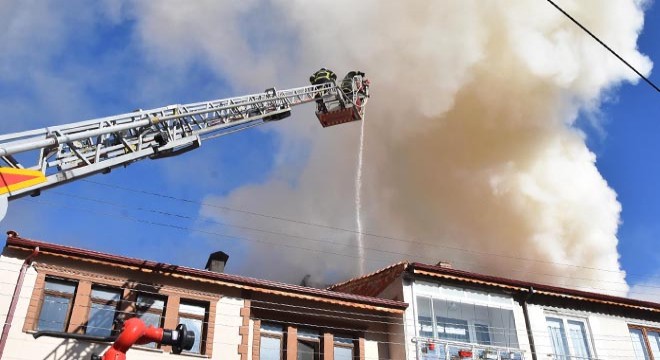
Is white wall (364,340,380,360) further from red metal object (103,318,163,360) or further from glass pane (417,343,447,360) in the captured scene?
red metal object (103,318,163,360)

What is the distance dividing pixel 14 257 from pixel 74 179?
482cm

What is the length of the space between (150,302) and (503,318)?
38.2 feet

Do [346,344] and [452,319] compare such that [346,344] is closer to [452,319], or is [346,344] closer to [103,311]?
[452,319]

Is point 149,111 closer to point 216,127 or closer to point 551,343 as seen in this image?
point 216,127

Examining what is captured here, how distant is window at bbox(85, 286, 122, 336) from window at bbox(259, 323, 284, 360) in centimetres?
413

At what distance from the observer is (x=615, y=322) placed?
22062 millimetres

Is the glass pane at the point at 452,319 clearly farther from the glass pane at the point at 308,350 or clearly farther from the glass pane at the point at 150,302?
the glass pane at the point at 150,302

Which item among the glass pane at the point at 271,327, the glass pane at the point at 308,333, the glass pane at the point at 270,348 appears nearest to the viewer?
the glass pane at the point at 270,348

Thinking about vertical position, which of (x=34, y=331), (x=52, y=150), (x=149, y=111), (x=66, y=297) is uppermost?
(x=149, y=111)

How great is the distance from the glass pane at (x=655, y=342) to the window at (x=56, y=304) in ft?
66.8

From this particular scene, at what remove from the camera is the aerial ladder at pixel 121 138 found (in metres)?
10.4

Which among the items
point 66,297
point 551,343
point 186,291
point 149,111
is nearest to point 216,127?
point 149,111

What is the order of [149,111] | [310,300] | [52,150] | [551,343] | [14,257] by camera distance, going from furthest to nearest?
[551,343] < [310,300] < [14,257] < [149,111] < [52,150]

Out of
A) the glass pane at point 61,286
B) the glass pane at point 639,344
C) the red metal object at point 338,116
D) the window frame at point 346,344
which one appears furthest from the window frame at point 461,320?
the glass pane at point 61,286
